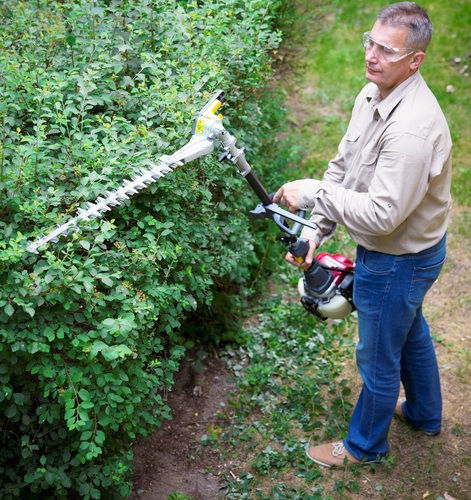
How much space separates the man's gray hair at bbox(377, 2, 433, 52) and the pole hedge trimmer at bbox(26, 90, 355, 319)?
29.1 inches

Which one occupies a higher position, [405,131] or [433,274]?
[405,131]

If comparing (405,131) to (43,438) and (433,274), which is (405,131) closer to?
(433,274)

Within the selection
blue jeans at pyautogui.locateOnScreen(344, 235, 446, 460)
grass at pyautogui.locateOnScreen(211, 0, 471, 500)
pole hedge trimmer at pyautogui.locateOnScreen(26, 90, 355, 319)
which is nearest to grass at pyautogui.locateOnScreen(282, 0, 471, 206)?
grass at pyautogui.locateOnScreen(211, 0, 471, 500)

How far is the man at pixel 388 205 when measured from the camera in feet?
8.93

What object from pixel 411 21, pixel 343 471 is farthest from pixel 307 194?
pixel 343 471

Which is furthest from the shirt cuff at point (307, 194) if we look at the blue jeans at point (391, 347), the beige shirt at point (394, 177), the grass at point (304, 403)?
the grass at point (304, 403)

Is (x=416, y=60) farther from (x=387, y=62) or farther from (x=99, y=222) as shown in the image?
(x=99, y=222)

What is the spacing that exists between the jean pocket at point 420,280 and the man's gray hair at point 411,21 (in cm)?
93

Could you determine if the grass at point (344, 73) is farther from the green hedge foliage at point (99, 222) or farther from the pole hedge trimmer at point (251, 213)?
the pole hedge trimmer at point (251, 213)

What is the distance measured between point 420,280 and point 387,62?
→ 952mm

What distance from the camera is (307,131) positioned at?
6.94 metres

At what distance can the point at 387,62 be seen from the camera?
277cm

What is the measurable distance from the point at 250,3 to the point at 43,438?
2.45 m

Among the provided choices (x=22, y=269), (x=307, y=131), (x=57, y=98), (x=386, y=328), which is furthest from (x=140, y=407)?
(x=307, y=131)
